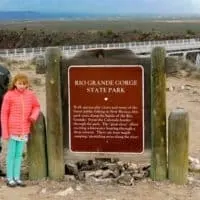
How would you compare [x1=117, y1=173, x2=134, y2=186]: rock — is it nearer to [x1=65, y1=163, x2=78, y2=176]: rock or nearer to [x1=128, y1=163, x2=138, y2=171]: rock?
[x1=128, y1=163, x2=138, y2=171]: rock

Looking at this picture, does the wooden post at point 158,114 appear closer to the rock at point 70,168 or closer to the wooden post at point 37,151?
the rock at point 70,168

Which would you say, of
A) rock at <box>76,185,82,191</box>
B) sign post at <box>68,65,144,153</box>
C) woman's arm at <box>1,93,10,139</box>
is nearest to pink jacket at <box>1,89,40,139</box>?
woman's arm at <box>1,93,10,139</box>

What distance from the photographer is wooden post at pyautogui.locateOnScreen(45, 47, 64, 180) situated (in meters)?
6.59

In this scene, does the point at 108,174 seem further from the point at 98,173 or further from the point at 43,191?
the point at 43,191

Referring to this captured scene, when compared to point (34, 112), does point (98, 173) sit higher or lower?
lower

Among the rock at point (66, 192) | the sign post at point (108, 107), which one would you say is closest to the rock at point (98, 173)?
the sign post at point (108, 107)

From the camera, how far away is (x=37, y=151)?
6.71 metres

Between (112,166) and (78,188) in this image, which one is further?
(112,166)

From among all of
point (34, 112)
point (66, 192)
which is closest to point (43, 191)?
point (66, 192)

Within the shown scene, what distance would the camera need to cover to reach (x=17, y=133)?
6.46m

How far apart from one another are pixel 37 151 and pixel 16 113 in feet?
1.70

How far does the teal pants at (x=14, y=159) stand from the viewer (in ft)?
21.4

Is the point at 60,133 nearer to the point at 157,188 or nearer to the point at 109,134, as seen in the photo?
the point at 109,134

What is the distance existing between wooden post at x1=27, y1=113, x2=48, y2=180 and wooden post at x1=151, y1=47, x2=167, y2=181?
1124mm
